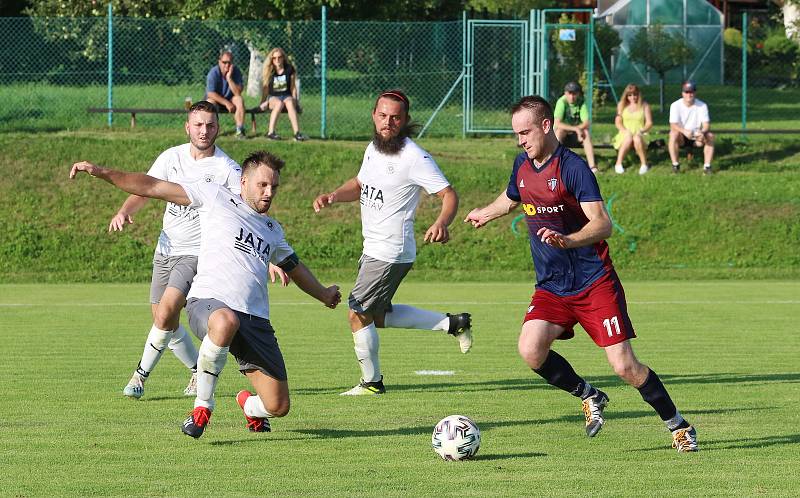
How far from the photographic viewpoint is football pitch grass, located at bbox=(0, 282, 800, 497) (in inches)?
267

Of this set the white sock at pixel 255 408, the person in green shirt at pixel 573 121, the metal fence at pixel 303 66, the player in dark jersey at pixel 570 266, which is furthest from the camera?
the metal fence at pixel 303 66

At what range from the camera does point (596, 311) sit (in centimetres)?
766

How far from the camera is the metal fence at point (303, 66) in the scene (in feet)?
83.0

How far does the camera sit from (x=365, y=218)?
987 cm

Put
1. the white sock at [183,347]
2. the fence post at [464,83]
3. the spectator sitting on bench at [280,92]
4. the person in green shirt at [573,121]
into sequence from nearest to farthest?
the white sock at [183,347] → the person in green shirt at [573,121] → the spectator sitting on bench at [280,92] → the fence post at [464,83]

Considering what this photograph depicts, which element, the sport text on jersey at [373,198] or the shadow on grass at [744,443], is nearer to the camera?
the shadow on grass at [744,443]

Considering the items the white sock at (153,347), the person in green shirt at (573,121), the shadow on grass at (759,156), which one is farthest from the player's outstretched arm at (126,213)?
the shadow on grass at (759,156)

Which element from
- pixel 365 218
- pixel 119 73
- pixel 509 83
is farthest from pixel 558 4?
pixel 365 218

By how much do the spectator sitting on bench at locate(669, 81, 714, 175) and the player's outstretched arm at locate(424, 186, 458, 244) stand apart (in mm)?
13828

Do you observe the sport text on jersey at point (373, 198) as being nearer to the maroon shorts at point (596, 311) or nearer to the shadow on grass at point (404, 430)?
the shadow on grass at point (404, 430)

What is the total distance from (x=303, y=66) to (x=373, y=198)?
16.8 m

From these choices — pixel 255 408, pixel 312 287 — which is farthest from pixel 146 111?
pixel 255 408

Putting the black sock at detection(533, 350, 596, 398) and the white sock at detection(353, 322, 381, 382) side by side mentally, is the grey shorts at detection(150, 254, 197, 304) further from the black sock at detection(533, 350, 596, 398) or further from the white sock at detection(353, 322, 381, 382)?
the black sock at detection(533, 350, 596, 398)

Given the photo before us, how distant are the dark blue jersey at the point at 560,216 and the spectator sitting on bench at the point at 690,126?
15.5 meters
